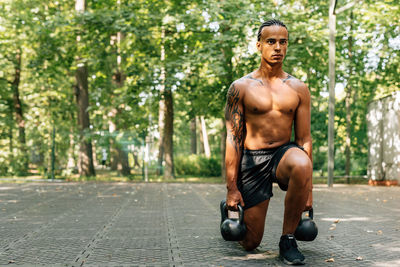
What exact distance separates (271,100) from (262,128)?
28cm

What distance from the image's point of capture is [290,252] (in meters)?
4.21

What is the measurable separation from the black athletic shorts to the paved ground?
55cm

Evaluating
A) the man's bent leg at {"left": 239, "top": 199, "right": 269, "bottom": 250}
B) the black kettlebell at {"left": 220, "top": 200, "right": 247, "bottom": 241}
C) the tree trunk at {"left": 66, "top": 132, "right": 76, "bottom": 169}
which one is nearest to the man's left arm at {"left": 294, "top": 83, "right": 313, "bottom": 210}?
the man's bent leg at {"left": 239, "top": 199, "right": 269, "bottom": 250}

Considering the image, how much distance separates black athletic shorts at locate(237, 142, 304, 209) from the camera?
467cm

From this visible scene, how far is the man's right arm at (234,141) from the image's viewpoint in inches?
182

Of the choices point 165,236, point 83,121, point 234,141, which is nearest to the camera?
point 234,141

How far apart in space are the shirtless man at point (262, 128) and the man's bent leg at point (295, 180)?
0.12m

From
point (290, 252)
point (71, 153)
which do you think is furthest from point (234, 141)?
point (71, 153)

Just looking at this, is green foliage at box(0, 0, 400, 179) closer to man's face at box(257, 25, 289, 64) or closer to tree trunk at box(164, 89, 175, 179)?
tree trunk at box(164, 89, 175, 179)

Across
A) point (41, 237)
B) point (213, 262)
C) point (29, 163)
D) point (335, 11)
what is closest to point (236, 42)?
point (335, 11)

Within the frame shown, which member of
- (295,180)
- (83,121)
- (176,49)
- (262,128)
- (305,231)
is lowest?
(305,231)

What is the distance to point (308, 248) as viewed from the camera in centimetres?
505

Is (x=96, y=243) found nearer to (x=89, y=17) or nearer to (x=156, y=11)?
(x=89, y=17)

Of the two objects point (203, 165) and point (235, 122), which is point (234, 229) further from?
point (203, 165)
